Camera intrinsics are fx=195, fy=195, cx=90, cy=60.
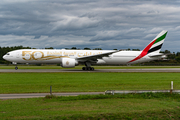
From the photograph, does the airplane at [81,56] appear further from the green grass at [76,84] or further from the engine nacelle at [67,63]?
the green grass at [76,84]

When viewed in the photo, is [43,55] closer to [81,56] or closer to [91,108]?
[81,56]

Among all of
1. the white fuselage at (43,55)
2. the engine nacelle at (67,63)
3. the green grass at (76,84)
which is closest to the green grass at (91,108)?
the green grass at (76,84)

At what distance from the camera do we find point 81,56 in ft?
131

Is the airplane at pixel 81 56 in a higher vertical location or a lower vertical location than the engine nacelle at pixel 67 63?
higher

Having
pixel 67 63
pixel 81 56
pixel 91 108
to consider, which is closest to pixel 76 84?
pixel 91 108

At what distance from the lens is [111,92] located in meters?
13.4

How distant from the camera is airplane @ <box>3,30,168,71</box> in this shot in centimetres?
3781

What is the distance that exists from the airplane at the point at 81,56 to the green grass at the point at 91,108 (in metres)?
24.7

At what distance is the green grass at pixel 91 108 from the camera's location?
892 centimetres

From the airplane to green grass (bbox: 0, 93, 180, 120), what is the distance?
24668mm

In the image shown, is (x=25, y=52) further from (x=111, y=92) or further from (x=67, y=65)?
(x=111, y=92)

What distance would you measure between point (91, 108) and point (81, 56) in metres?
30.2

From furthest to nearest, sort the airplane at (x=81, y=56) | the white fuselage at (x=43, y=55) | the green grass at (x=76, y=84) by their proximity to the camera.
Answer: the white fuselage at (x=43, y=55), the airplane at (x=81, y=56), the green grass at (x=76, y=84)

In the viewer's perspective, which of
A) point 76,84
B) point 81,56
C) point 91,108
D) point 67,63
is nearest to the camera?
point 91,108
